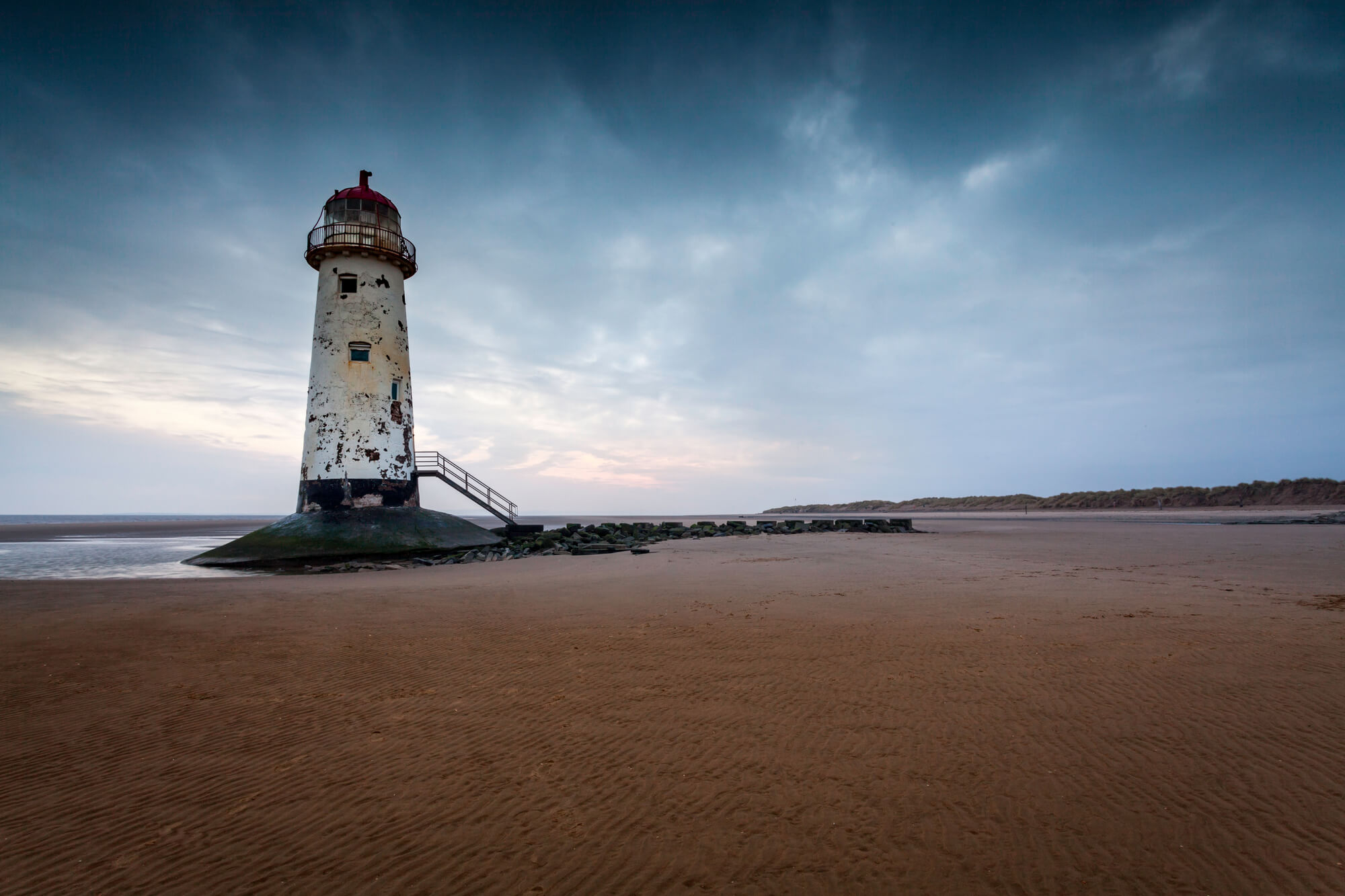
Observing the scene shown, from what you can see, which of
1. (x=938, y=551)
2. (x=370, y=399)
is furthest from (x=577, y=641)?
(x=370, y=399)

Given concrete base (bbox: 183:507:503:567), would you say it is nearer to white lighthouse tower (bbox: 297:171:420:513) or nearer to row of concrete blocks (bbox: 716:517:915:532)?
white lighthouse tower (bbox: 297:171:420:513)

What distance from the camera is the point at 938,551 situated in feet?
56.9

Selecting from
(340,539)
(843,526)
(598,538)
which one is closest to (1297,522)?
(843,526)

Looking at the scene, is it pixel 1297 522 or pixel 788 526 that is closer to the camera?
pixel 1297 522

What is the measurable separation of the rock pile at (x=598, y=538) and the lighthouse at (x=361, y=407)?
4.70ft

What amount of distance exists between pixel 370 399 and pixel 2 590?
1060cm

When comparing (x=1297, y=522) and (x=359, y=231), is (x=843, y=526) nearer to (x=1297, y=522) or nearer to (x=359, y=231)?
(x=1297, y=522)

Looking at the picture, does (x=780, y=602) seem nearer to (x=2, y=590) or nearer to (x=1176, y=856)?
(x=1176, y=856)

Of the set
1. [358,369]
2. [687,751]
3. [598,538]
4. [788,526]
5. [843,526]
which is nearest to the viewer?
[687,751]

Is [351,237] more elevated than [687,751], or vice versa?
[351,237]

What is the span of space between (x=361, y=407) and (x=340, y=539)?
182 inches

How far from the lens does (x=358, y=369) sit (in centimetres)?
2019

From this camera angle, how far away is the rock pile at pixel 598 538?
17547 millimetres

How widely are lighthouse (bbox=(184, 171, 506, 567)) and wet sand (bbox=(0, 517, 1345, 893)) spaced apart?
11420mm
